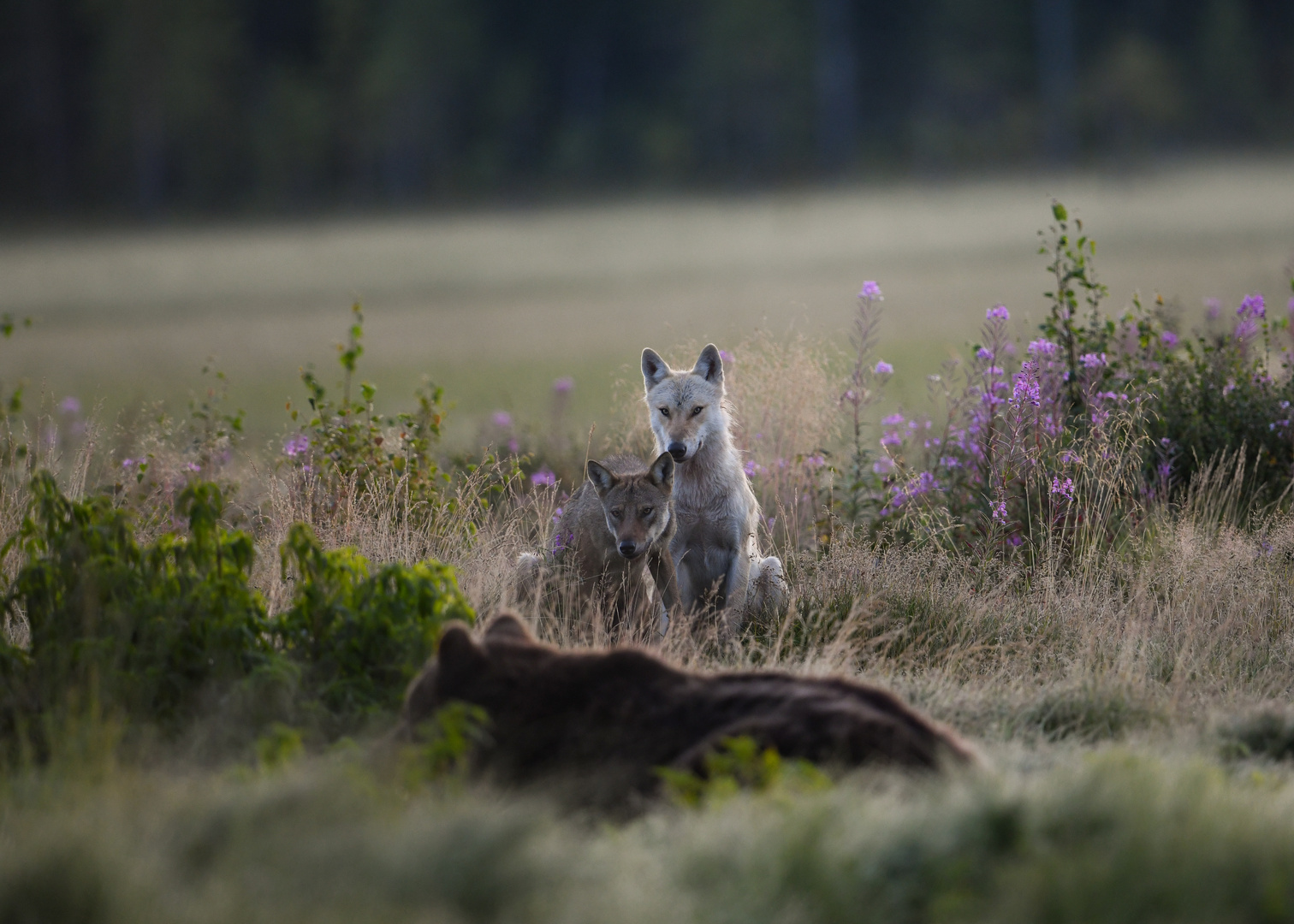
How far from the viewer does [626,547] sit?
22.5ft

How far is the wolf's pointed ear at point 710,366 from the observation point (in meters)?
8.06

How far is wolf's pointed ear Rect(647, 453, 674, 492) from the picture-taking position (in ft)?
23.7

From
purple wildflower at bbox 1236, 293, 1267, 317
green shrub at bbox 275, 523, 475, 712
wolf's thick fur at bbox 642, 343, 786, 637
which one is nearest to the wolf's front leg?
wolf's thick fur at bbox 642, 343, 786, 637

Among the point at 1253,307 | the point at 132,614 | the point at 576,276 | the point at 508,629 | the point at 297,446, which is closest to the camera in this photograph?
the point at 508,629

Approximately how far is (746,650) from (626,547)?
90cm

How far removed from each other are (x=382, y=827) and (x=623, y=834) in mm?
760

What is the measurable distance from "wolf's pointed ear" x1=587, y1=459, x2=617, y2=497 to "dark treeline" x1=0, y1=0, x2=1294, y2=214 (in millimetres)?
51029

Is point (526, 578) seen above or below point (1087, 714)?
above

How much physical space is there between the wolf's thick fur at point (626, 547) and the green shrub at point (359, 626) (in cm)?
174

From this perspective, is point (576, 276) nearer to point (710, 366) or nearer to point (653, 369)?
point (653, 369)

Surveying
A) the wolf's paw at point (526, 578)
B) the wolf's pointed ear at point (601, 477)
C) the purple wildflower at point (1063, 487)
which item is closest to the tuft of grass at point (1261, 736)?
the purple wildflower at point (1063, 487)

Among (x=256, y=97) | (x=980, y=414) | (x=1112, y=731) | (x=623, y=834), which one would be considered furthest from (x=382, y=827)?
(x=256, y=97)

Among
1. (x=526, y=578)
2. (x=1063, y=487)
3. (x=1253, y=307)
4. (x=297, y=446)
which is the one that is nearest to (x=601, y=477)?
(x=526, y=578)

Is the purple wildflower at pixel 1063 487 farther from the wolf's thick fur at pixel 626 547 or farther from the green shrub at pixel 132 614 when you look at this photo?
the green shrub at pixel 132 614
